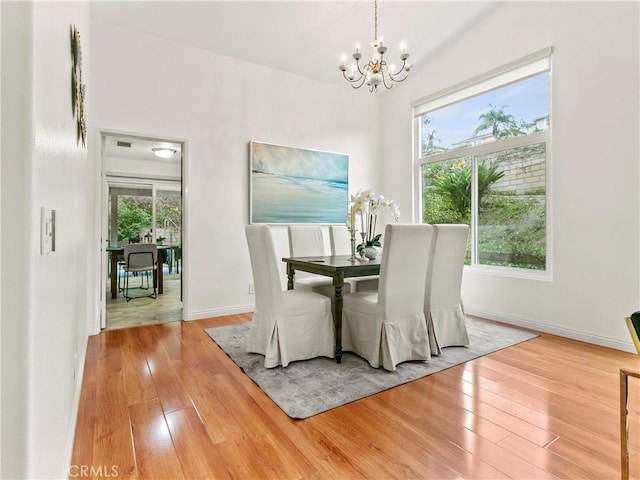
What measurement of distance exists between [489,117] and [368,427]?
3860 millimetres

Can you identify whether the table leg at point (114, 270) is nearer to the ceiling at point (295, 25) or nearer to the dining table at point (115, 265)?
the dining table at point (115, 265)

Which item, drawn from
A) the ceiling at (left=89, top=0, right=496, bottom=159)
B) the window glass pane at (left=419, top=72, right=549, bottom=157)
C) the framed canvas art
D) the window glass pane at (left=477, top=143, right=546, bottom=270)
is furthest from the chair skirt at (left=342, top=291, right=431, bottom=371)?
the ceiling at (left=89, top=0, right=496, bottom=159)

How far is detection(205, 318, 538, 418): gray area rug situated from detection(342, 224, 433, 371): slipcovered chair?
11 centimetres

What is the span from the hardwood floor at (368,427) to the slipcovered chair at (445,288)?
35 cm

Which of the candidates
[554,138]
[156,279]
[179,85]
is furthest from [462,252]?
[156,279]

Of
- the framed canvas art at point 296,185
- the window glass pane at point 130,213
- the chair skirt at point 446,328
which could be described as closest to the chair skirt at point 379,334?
the chair skirt at point 446,328

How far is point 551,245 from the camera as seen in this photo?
3.46 metres

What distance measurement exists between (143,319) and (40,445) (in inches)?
138

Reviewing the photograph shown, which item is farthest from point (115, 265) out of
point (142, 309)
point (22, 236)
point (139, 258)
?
point (22, 236)

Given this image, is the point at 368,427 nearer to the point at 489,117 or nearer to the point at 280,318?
the point at 280,318

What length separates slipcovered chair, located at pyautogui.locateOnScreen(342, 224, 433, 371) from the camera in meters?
2.45

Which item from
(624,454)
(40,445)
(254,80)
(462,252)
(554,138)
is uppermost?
(254,80)

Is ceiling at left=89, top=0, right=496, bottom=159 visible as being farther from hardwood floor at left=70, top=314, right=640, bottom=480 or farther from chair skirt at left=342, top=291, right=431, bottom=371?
chair skirt at left=342, top=291, right=431, bottom=371

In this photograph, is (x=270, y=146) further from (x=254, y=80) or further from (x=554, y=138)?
(x=554, y=138)
